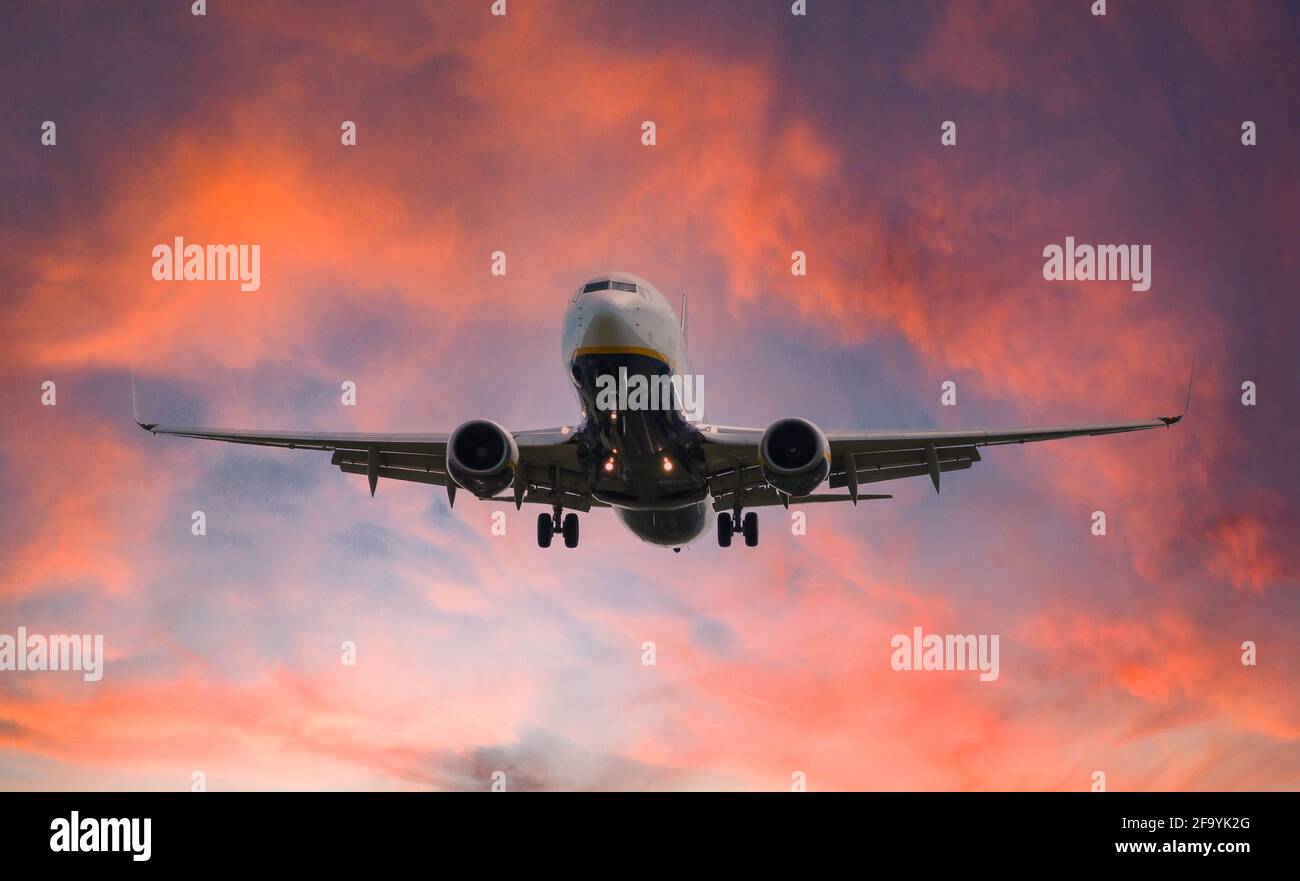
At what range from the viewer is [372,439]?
29.1m

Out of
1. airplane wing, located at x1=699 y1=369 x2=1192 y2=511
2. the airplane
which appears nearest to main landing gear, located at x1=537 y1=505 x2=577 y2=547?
the airplane

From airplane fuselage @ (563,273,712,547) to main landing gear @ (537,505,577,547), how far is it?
2.36 m

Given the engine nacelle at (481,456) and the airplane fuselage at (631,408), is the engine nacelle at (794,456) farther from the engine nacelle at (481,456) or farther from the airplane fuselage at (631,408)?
the engine nacelle at (481,456)

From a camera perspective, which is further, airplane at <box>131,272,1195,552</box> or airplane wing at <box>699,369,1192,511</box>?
airplane wing at <box>699,369,1192,511</box>

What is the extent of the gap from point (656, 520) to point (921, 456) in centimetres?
747

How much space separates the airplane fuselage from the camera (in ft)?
82.0

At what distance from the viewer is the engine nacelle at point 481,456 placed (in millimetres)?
25047


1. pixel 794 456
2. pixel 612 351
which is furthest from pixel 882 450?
pixel 612 351

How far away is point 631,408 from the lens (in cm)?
2564

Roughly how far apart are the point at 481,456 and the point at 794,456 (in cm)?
700

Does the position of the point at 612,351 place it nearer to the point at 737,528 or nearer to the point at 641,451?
the point at 641,451
